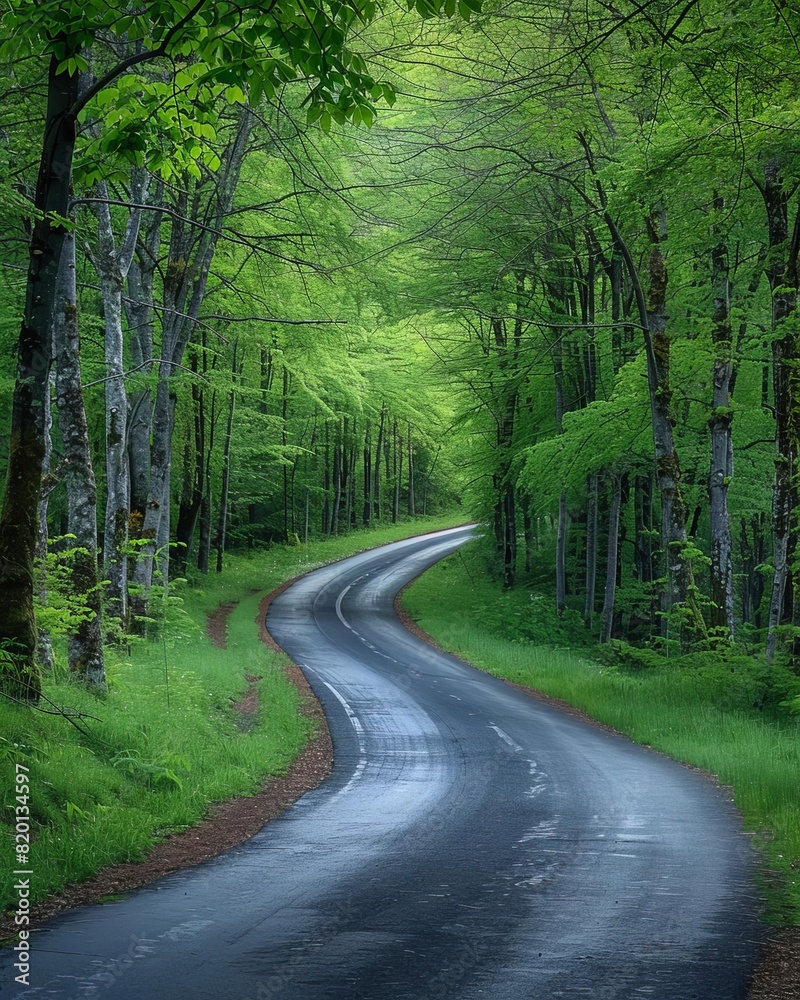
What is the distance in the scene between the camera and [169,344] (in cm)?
1877

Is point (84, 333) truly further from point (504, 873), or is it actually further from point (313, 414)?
point (313, 414)

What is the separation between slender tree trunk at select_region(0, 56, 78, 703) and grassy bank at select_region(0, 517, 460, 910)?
54 centimetres

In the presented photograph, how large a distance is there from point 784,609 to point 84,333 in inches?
628

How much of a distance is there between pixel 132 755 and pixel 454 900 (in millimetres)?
4453

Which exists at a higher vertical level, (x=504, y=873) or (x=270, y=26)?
(x=270, y=26)

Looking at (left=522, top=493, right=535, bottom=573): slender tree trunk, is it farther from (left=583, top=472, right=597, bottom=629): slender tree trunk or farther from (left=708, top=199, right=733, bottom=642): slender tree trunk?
(left=708, top=199, right=733, bottom=642): slender tree trunk

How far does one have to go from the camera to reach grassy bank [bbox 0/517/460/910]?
6.93 meters

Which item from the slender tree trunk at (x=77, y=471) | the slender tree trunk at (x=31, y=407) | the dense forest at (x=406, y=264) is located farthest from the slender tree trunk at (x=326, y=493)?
the slender tree trunk at (x=31, y=407)

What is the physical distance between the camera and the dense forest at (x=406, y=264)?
7.06m

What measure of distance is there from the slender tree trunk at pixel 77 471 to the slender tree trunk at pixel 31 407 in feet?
8.38

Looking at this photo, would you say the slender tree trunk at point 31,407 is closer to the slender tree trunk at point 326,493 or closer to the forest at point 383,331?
the forest at point 383,331

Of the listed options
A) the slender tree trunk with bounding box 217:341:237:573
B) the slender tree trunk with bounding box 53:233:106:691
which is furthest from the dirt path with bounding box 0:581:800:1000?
the slender tree trunk with bounding box 217:341:237:573

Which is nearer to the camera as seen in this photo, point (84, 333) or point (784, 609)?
point (784, 609)

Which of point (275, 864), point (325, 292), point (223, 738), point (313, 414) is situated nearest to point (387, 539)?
point (313, 414)
